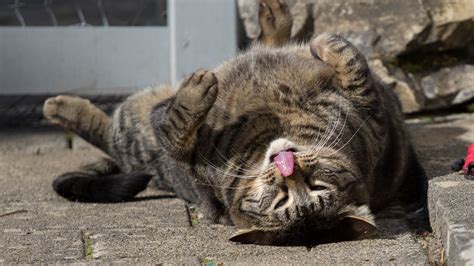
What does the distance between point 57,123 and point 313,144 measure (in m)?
1.66

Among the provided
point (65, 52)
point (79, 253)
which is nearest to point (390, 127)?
point (79, 253)

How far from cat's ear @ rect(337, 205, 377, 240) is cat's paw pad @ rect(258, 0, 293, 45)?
1557 mm

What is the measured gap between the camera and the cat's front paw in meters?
3.56

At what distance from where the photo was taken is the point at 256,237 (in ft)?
11.1

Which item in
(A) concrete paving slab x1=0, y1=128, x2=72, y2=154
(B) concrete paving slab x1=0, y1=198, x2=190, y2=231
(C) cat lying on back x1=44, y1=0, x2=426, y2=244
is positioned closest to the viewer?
(C) cat lying on back x1=44, y1=0, x2=426, y2=244

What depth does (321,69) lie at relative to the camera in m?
3.76

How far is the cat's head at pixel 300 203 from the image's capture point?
333 centimetres

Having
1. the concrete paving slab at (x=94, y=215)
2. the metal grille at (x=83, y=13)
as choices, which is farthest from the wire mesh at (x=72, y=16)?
the concrete paving slab at (x=94, y=215)

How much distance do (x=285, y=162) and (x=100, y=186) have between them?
107 cm

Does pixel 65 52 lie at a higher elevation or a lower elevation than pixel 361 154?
lower

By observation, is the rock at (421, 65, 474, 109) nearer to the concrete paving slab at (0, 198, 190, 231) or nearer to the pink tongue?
the concrete paving slab at (0, 198, 190, 231)

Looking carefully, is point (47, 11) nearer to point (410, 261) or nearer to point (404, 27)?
point (404, 27)

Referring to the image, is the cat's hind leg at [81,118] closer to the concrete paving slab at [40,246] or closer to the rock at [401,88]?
the concrete paving slab at [40,246]

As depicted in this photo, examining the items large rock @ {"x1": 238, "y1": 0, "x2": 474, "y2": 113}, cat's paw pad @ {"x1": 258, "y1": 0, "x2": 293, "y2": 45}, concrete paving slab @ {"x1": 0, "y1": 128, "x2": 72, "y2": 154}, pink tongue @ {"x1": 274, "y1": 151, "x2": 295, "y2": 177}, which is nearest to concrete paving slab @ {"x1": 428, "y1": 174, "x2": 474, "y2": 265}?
pink tongue @ {"x1": 274, "y1": 151, "x2": 295, "y2": 177}
